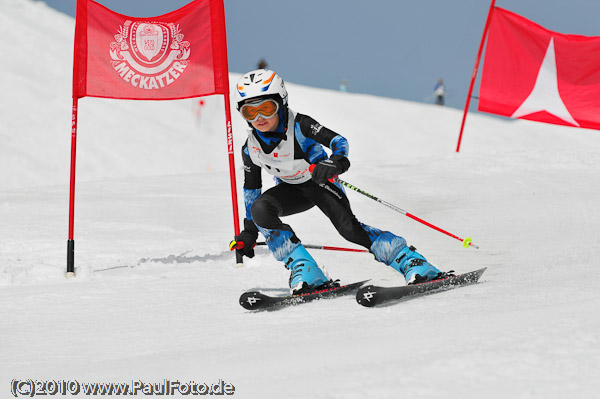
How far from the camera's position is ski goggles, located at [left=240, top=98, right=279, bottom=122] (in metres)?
4.09

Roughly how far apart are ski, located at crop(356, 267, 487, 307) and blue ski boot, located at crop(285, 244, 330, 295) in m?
0.52

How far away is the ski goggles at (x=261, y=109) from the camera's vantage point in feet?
13.4

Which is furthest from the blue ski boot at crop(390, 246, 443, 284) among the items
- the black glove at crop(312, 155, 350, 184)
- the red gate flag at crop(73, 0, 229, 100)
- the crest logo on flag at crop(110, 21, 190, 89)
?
the crest logo on flag at crop(110, 21, 190, 89)

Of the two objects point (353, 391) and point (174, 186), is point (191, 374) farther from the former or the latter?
point (174, 186)

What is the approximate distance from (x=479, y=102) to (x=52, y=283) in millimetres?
8408

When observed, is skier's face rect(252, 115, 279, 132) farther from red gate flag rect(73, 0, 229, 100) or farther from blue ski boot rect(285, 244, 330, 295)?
red gate flag rect(73, 0, 229, 100)

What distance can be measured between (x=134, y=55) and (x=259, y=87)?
2217 millimetres

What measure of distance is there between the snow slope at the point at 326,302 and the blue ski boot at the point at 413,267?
0.25 metres

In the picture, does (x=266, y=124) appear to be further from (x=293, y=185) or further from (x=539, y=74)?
(x=539, y=74)

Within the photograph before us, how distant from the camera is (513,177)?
10.2 metres

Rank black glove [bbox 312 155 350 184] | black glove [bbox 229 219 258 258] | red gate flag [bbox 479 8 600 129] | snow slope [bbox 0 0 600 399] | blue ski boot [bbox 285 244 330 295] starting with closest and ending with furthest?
snow slope [bbox 0 0 600 399], black glove [bbox 312 155 350 184], blue ski boot [bbox 285 244 330 295], black glove [bbox 229 219 258 258], red gate flag [bbox 479 8 600 129]

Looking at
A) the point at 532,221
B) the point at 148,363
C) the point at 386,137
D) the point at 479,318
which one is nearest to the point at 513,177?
the point at 532,221

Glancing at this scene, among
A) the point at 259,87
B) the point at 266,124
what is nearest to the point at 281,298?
the point at 266,124

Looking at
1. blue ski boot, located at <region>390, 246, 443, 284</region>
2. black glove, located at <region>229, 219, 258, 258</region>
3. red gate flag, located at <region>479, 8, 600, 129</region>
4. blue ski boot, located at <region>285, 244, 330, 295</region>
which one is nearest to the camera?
blue ski boot, located at <region>390, 246, 443, 284</region>
